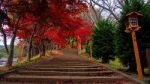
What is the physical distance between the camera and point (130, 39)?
42.1ft

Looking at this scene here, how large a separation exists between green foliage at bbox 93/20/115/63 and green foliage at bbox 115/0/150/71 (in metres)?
9.56

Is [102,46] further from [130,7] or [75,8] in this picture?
[130,7]

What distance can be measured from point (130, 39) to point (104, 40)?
1073 cm

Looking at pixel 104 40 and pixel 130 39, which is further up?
pixel 104 40

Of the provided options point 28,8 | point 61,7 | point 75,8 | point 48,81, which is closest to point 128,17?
point 48,81

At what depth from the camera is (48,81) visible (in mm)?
10008

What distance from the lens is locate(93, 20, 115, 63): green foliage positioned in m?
23.4

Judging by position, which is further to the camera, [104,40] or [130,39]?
[104,40]

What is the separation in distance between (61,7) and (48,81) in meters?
10.8

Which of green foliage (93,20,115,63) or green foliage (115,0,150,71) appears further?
green foliage (93,20,115,63)

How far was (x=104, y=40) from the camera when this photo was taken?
2358cm

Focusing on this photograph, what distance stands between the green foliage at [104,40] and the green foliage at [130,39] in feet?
31.4

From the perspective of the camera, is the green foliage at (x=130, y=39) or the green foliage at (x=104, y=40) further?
the green foliage at (x=104, y=40)

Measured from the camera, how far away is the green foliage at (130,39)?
496 inches
